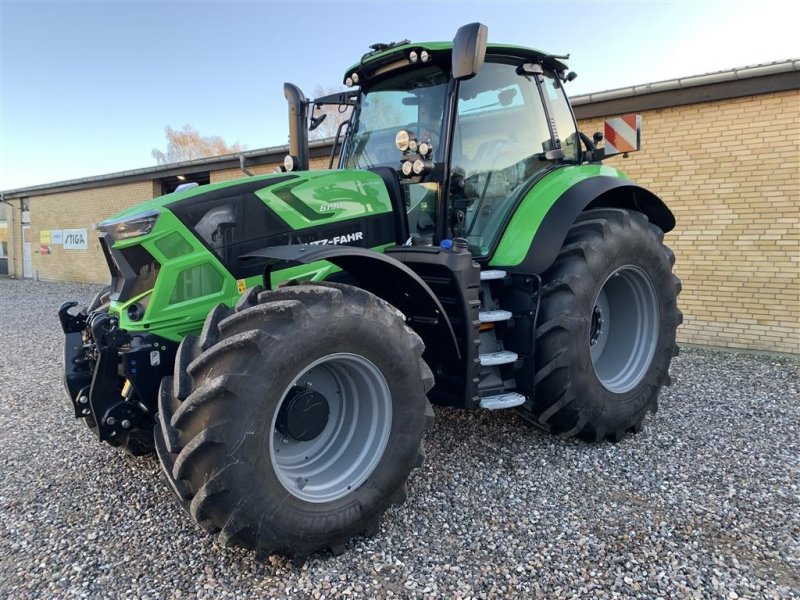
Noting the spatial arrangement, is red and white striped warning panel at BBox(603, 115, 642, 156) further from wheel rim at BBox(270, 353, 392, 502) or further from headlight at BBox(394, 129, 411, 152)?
wheel rim at BBox(270, 353, 392, 502)

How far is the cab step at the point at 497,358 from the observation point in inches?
129

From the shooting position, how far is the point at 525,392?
3.48 meters

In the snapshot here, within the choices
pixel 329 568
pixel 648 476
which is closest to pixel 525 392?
pixel 648 476

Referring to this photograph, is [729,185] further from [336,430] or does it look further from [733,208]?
[336,430]

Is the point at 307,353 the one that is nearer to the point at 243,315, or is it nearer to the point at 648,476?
the point at 243,315

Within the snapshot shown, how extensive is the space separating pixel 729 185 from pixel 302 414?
6628 mm

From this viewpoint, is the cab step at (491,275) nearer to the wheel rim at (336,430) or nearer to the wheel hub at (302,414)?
the wheel rim at (336,430)

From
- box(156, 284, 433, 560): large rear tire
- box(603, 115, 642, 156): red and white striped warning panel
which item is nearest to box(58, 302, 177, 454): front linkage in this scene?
box(156, 284, 433, 560): large rear tire

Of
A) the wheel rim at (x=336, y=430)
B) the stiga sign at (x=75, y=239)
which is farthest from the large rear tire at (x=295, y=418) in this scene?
the stiga sign at (x=75, y=239)

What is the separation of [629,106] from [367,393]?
262 inches

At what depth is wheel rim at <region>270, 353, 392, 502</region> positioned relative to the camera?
2.54 meters

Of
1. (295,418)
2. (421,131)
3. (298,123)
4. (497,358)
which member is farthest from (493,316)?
(298,123)

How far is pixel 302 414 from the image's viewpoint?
2545mm

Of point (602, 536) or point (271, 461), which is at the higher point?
point (271, 461)
